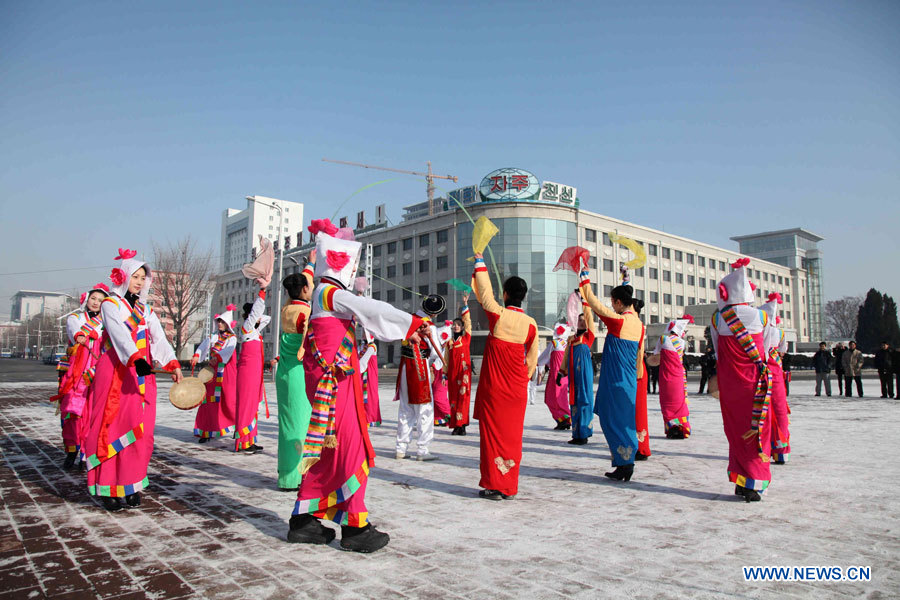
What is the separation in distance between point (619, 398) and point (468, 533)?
2754 mm

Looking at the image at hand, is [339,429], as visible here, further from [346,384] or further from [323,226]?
[323,226]

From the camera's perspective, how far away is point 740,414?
5180mm

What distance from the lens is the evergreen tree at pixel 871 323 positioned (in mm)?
66062

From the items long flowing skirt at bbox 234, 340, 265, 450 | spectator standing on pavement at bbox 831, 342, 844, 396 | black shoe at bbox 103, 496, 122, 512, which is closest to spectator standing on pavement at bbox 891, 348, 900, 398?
spectator standing on pavement at bbox 831, 342, 844, 396

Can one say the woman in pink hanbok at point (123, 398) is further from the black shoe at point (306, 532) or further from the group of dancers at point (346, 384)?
the black shoe at point (306, 532)

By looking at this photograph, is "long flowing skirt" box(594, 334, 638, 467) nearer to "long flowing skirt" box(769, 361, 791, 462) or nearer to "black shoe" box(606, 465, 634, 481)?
"black shoe" box(606, 465, 634, 481)

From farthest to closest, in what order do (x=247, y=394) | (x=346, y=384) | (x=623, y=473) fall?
(x=247, y=394)
(x=623, y=473)
(x=346, y=384)

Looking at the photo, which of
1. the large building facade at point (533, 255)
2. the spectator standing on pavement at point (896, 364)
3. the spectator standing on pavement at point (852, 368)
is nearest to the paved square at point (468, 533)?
the spectator standing on pavement at point (896, 364)

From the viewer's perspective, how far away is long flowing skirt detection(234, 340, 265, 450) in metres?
7.37

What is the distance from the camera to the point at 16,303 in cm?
19662

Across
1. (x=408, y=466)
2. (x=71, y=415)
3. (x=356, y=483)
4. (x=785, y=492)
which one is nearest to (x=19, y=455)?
(x=71, y=415)

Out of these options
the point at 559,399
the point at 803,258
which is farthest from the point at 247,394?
the point at 803,258

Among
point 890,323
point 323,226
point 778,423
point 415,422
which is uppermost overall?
point 890,323

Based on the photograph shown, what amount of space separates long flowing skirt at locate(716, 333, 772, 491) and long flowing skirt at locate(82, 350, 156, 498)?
521cm
